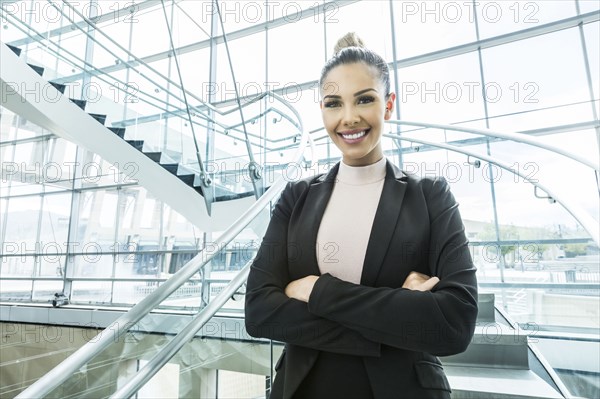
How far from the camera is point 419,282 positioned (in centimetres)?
83

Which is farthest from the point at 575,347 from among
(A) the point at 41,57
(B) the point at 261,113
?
(A) the point at 41,57

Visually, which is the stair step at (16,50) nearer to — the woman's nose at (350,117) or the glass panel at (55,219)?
the woman's nose at (350,117)

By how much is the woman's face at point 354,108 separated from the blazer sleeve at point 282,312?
0.81ft

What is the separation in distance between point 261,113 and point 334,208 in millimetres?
3150

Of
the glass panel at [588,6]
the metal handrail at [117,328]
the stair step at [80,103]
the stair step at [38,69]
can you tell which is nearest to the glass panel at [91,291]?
the stair step at [80,103]

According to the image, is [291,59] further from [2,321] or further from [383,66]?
[2,321]

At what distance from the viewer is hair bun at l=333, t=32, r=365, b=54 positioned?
95 centimetres

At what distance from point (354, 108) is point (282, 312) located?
1.64 feet

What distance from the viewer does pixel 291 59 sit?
7309 mm

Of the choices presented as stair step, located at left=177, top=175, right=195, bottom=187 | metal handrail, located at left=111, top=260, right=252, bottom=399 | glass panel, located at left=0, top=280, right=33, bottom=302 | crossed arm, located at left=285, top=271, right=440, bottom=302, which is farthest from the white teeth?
glass panel, located at left=0, top=280, right=33, bottom=302

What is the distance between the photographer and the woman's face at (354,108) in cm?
84

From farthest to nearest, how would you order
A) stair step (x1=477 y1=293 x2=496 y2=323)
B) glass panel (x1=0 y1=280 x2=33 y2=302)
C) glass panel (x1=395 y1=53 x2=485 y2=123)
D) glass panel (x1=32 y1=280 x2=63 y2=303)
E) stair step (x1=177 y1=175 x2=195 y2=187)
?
glass panel (x1=0 y1=280 x2=33 y2=302)
glass panel (x1=32 y1=280 x2=63 y2=303)
glass panel (x1=395 y1=53 x2=485 y2=123)
stair step (x1=177 y1=175 x2=195 y2=187)
stair step (x1=477 y1=293 x2=496 y2=323)

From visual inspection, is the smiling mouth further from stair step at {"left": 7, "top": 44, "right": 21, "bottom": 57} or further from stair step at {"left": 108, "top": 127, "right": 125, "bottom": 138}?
stair step at {"left": 7, "top": 44, "right": 21, "bottom": 57}

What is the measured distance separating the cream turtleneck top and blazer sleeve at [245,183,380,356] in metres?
0.12
